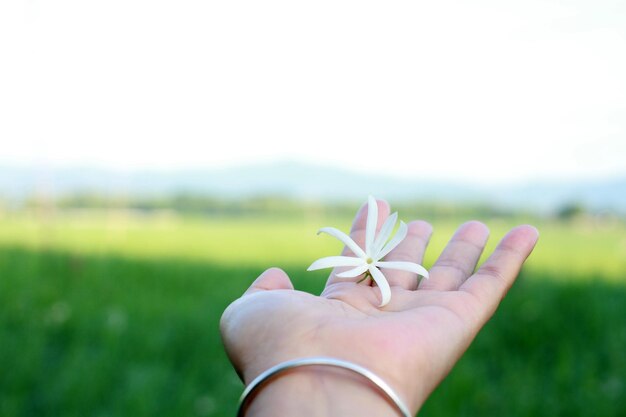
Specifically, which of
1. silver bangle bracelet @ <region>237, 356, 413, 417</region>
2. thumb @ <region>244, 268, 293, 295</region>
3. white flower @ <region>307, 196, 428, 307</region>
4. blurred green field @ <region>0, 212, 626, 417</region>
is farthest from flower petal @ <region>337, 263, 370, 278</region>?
blurred green field @ <region>0, 212, 626, 417</region>

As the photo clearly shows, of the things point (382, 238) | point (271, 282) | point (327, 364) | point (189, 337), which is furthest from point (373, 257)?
point (189, 337)

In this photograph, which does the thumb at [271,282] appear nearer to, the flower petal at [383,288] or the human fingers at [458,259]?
the flower petal at [383,288]

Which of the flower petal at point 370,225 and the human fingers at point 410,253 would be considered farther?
the human fingers at point 410,253

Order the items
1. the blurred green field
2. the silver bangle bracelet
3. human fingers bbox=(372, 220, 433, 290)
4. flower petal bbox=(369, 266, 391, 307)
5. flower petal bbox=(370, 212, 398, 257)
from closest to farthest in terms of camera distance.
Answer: the silver bangle bracelet
flower petal bbox=(369, 266, 391, 307)
flower petal bbox=(370, 212, 398, 257)
human fingers bbox=(372, 220, 433, 290)
the blurred green field

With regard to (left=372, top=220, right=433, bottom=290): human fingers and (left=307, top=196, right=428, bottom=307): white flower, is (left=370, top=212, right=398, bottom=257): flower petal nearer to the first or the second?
(left=307, top=196, right=428, bottom=307): white flower

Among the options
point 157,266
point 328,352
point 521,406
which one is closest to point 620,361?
point 521,406

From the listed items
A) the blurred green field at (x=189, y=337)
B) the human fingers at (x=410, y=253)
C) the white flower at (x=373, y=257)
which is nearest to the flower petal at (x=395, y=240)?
the white flower at (x=373, y=257)

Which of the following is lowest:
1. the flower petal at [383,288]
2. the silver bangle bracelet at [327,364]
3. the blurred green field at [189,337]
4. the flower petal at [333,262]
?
the blurred green field at [189,337]
